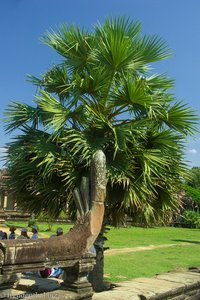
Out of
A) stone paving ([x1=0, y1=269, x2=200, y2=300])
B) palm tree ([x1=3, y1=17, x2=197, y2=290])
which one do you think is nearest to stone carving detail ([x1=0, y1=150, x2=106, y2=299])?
stone paving ([x1=0, y1=269, x2=200, y2=300])

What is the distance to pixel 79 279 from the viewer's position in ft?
13.0

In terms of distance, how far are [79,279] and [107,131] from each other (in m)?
3.24

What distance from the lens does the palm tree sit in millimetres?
6383

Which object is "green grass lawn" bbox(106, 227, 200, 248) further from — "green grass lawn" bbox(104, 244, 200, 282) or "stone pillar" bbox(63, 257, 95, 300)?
"stone pillar" bbox(63, 257, 95, 300)

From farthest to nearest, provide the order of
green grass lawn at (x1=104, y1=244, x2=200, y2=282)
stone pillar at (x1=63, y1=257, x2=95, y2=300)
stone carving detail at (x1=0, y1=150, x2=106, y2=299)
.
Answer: green grass lawn at (x1=104, y1=244, x2=200, y2=282), stone pillar at (x1=63, y1=257, x2=95, y2=300), stone carving detail at (x1=0, y1=150, x2=106, y2=299)

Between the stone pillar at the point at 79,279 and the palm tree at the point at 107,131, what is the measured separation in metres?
2.28

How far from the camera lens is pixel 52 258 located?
11.7ft

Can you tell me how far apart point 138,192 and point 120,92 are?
183 cm

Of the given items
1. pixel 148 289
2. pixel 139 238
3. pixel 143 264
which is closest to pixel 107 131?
pixel 148 289

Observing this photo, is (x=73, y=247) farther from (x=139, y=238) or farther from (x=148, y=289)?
(x=139, y=238)

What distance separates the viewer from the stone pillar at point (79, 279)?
3.91m

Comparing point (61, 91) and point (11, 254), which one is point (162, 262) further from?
point (11, 254)

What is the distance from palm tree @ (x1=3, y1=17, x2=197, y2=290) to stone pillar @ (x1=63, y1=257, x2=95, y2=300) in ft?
7.49

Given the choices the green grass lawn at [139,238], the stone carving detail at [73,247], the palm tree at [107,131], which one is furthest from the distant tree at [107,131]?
the green grass lawn at [139,238]
